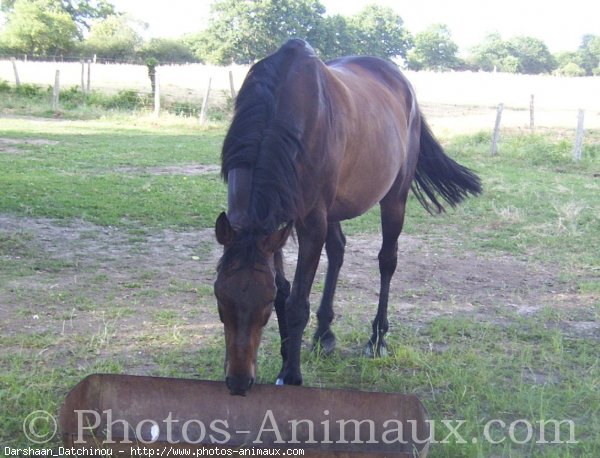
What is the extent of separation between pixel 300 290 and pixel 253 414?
867 millimetres

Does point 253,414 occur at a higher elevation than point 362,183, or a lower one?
lower

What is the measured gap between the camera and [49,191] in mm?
8453

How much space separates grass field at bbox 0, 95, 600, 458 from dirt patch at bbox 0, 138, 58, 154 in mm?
1949

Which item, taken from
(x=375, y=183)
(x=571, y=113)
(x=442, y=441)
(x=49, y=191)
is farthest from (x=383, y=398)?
(x=571, y=113)

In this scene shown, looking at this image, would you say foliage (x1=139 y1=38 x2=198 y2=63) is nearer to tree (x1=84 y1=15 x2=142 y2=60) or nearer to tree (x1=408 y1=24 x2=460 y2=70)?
tree (x1=84 y1=15 x2=142 y2=60)

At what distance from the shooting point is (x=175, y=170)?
11.2 metres

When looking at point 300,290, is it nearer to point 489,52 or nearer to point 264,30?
point 264,30

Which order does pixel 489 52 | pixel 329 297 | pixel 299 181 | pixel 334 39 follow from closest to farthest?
pixel 299 181 < pixel 329 297 < pixel 334 39 < pixel 489 52

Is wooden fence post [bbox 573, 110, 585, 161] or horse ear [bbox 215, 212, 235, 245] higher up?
wooden fence post [bbox 573, 110, 585, 161]

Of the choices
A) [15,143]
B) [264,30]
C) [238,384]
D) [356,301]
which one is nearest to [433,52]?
[264,30]

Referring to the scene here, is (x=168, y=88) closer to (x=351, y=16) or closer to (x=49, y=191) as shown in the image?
(x=49, y=191)

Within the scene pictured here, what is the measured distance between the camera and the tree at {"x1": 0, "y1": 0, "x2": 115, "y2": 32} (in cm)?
6178

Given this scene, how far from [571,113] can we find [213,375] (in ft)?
67.2

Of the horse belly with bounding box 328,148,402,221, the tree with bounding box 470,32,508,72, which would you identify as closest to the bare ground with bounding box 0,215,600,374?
the horse belly with bounding box 328,148,402,221
